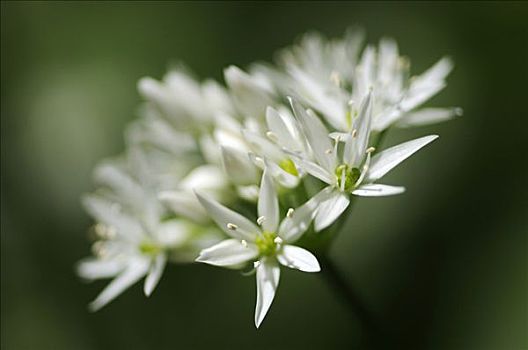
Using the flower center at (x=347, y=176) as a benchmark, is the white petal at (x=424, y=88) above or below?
above

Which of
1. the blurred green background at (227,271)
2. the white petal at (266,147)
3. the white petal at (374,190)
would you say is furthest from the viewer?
the blurred green background at (227,271)

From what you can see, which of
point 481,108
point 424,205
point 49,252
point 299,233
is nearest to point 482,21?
point 481,108

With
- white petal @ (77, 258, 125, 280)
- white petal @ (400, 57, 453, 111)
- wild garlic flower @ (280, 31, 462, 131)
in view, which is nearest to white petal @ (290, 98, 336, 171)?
wild garlic flower @ (280, 31, 462, 131)

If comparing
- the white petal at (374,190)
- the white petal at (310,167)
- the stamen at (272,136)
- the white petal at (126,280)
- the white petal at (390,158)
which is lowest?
the white petal at (374,190)

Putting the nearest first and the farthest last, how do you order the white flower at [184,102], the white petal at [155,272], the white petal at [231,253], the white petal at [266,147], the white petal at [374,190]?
the white petal at [374,190] → the white petal at [231,253] → the white petal at [266,147] → the white petal at [155,272] → the white flower at [184,102]

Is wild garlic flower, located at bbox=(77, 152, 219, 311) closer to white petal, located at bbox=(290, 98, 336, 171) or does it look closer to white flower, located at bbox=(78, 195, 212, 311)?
white flower, located at bbox=(78, 195, 212, 311)

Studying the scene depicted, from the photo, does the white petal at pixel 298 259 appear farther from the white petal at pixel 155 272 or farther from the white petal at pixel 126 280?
the white petal at pixel 126 280

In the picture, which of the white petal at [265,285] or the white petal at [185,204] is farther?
the white petal at [185,204]

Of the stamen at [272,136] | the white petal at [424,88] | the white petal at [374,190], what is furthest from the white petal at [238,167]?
the white petal at [424,88]
